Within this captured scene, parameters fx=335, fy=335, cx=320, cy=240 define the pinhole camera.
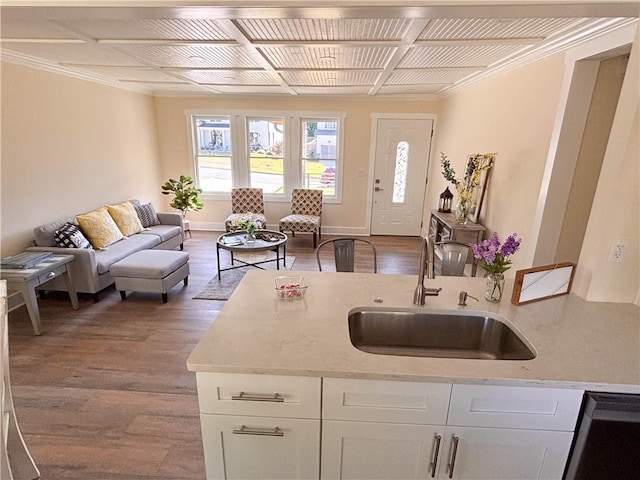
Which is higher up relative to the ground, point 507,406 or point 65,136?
point 65,136

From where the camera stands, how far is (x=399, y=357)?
1262 millimetres

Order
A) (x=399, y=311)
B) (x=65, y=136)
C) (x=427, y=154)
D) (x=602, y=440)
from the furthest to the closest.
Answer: (x=427, y=154) → (x=65, y=136) → (x=399, y=311) → (x=602, y=440)

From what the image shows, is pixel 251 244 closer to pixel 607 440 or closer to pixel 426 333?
pixel 426 333

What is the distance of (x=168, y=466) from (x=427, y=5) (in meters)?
2.65

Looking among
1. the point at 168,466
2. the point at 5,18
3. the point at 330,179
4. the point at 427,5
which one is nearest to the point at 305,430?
the point at 168,466

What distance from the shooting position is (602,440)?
3.91 feet

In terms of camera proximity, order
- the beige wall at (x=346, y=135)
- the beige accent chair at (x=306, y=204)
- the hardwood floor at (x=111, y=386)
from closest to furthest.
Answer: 1. the hardwood floor at (x=111, y=386)
2. the beige wall at (x=346, y=135)
3. the beige accent chair at (x=306, y=204)

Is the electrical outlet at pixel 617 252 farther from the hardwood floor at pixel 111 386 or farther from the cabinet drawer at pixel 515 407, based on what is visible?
the hardwood floor at pixel 111 386

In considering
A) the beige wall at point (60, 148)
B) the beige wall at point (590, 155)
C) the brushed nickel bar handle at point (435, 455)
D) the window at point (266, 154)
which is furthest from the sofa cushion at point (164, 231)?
the beige wall at point (590, 155)

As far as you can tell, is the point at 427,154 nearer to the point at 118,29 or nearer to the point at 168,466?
the point at 118,29

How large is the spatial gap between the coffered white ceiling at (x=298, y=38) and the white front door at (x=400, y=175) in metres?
1.67

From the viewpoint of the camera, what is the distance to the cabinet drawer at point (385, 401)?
1204 millimetres

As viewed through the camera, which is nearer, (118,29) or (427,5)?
(427,5)

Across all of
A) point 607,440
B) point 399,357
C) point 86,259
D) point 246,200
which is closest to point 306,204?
point 246,200
